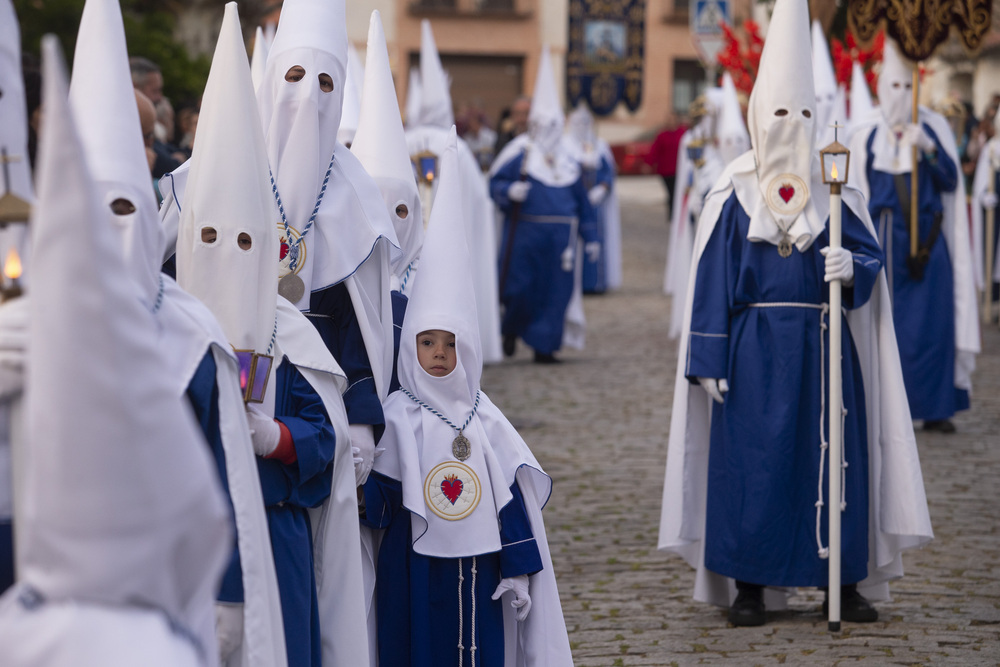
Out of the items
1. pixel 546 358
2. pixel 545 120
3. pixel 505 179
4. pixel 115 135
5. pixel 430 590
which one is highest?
pixel 545 120

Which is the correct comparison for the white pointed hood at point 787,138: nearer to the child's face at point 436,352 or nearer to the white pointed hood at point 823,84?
the child's face at point 436,352

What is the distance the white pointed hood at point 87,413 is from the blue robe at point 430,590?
213cm

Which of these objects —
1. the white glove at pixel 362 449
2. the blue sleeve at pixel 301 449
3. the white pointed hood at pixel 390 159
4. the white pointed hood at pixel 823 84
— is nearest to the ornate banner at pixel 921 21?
the white pointed hood at pixel 823 84

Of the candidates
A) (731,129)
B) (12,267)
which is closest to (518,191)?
(731,129)

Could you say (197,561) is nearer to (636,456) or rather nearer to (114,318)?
(114,318)

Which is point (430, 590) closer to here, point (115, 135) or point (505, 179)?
point (115, 135)

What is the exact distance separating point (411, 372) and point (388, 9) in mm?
38615

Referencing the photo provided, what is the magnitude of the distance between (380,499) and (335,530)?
1.25 feet

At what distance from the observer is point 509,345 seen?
1292 centimetres

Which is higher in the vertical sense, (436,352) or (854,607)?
(436,352)

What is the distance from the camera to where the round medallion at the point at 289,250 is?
156 inches

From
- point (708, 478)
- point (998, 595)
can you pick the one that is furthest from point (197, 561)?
point (998, 595)

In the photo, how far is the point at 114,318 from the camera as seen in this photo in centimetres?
186

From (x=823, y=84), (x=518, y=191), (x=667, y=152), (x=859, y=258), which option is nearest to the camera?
(x=859, y=258)
